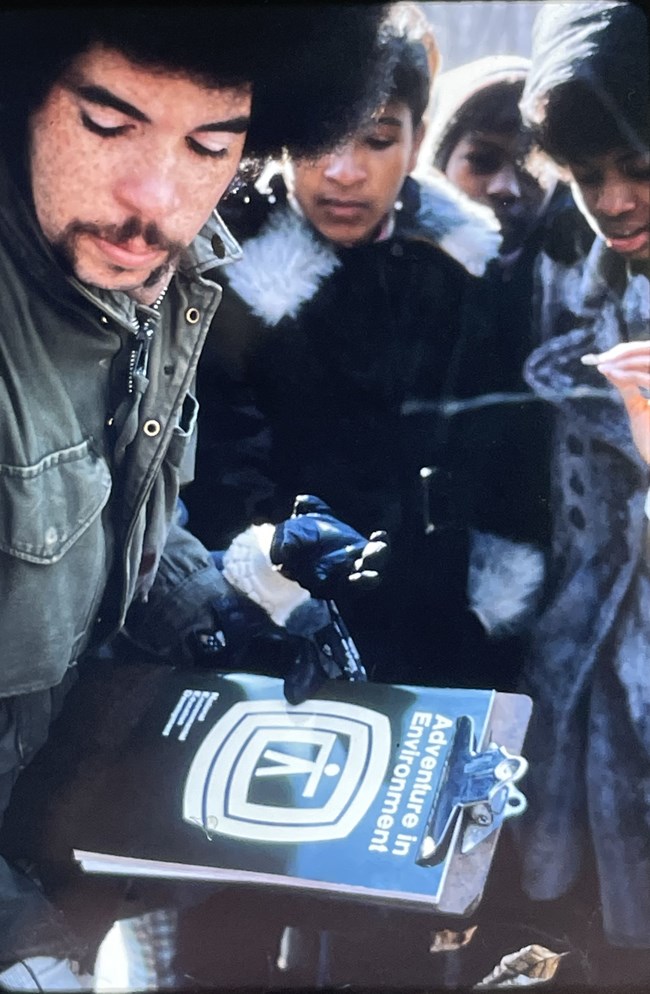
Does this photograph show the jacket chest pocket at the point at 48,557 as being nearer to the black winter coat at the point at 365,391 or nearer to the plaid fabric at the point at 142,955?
the black winter coat at the point at 365,391

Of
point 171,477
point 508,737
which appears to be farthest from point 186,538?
point 508,737

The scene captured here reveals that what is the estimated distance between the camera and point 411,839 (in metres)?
1.89

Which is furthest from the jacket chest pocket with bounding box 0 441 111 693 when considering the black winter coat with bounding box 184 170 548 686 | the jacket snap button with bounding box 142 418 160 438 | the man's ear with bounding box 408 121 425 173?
the man's ear with bounding box 408 121 425 173

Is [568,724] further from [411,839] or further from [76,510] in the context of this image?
[76,510]

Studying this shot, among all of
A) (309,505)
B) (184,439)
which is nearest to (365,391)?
(309,505)

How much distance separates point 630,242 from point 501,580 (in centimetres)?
73

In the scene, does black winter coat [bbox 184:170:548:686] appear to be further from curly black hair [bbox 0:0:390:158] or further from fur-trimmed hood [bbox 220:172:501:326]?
curly black hair [bbox 0:0:390:158]

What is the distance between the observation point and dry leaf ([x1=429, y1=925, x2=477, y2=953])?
1.94 m

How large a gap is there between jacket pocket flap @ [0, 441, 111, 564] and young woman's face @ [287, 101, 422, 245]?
2.13ft

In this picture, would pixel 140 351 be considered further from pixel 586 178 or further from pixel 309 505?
pixel 586 178

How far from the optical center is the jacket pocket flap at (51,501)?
5.82 ft

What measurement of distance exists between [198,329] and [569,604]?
940 mm

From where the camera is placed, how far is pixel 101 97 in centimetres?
175

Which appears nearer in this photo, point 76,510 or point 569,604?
point 76,510
